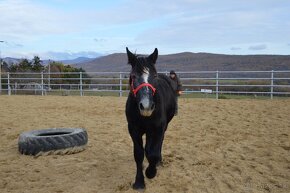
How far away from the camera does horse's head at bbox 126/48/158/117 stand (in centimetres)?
346

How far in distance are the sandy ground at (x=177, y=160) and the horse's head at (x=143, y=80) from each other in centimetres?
124

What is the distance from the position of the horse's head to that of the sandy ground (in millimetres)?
1242

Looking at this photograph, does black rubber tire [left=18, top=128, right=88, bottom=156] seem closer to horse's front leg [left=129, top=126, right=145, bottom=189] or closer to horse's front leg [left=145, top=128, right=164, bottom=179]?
horse's front leg [left=129, top=126, right=145, bottom=189]

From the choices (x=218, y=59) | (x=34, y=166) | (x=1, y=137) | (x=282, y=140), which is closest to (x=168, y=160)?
(x=34, y=166)

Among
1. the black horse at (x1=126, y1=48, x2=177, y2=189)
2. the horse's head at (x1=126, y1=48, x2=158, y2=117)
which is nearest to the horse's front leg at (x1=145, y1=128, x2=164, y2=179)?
the black horse at (x1=126, y1=48, x2=177, y2=189)

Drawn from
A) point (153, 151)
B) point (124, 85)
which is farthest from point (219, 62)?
point (153, 151)

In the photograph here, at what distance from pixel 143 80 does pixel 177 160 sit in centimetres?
217

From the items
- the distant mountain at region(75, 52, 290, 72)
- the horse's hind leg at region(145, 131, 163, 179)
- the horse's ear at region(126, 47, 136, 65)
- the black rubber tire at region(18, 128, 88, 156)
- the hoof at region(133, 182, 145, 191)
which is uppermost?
the distant mountain at region(75, 52, 290, 72)

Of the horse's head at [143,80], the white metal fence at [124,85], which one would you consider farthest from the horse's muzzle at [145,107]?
the white metal fence at [124,85]

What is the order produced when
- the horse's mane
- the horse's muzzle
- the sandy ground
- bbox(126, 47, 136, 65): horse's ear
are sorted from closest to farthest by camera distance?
the horse's muzzle
bbox(126, 47, 136, 65): horse's ear
the sandy ground
the horse's mane

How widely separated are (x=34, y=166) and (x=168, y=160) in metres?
2.08

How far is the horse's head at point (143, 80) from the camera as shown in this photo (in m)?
3.46

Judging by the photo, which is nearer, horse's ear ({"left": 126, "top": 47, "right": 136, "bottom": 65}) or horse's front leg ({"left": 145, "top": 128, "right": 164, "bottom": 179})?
horse's ear ({"left": 126, "top": 47, "right": 136, "bottom": 65})

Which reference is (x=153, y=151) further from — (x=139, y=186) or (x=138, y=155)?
(x=139, y=186)
